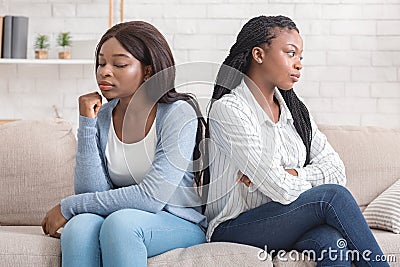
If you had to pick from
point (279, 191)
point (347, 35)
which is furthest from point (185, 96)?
point (347, 35)

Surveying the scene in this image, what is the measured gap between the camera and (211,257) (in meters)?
2.15

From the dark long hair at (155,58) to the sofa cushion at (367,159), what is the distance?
2.42 feet

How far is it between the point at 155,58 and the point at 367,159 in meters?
1.02

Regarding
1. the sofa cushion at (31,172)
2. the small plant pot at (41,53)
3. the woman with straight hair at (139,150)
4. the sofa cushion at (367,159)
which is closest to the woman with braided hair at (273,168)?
the woman with straight hair at (139,150)

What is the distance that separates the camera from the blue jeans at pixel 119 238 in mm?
2027

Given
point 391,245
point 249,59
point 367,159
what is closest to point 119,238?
point 249,59

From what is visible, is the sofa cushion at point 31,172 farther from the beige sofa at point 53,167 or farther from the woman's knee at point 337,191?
the woman's knee at point 337,191

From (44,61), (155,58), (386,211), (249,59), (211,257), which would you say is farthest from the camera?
(44,61)

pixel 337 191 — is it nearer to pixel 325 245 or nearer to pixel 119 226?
pixel 325 245

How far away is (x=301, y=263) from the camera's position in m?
A: 2.18

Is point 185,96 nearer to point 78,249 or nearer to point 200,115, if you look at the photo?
point 200,115

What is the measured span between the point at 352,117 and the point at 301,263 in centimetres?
172

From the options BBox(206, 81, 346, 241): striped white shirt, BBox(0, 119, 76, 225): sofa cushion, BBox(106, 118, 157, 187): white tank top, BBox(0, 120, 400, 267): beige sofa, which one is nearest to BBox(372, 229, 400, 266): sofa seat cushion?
BBox(0, 120, 400, 267): beige sofa

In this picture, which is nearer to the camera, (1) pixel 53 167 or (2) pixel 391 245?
(2) pixel 391 245
